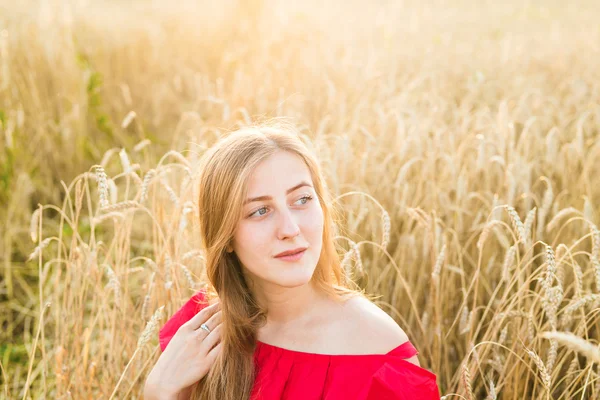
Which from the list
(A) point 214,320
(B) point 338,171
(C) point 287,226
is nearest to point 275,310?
(A) point 214,320

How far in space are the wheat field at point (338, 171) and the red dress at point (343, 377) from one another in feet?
0.66

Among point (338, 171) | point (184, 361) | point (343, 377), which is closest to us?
point (343, 377)

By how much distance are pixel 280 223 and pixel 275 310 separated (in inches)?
10.1

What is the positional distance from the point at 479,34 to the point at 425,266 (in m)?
4.28

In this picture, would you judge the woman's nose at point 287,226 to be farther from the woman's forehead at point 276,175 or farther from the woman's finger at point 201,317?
the woman's finger at point 201,317

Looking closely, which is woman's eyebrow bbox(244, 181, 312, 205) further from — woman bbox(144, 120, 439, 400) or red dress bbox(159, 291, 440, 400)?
red dress bbox(159, 291, 440, 400)

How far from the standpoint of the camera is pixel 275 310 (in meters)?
1.67

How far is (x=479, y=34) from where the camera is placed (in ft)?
20.1

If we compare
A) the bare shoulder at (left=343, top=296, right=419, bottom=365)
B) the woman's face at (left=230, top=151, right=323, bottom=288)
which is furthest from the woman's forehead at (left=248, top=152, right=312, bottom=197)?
the bare shoulder at (left=343, top=296, right=419, bottom=365)

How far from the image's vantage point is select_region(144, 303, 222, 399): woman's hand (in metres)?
1.65

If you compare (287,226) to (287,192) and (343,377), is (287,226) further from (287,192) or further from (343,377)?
(343,377)

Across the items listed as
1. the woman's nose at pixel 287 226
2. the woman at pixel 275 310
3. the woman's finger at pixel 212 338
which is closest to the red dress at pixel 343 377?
the woman at pixel 275 310

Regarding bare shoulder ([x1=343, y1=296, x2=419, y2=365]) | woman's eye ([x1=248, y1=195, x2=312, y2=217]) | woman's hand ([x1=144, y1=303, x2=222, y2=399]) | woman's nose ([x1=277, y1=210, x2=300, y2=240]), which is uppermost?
woman's eye ([x1=248, y1=195, x2=312, y2=217])

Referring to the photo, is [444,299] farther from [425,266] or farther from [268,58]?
[268,58]
